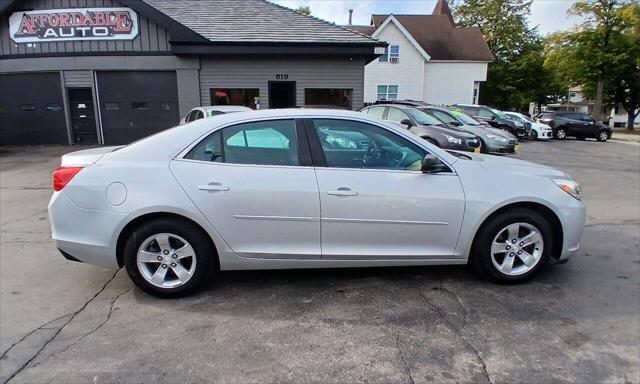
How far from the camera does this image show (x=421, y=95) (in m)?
31.7

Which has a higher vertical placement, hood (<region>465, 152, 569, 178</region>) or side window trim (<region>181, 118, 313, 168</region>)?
side window trim (<region>181, 118, 313, 168</region>)

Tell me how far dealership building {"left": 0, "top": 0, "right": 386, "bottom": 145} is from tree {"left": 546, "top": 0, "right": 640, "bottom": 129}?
2425cm

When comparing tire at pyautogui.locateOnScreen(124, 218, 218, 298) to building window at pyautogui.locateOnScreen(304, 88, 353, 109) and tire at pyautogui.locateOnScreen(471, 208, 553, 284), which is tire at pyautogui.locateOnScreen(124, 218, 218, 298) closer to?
tire at pyautogui.locateOnScreen(471, 208, 553, 284)

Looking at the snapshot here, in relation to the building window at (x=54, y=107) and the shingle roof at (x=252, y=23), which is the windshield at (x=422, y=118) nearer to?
the shingle roof at (x=252, y=23)

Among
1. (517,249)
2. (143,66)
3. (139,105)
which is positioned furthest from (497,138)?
(139,105)

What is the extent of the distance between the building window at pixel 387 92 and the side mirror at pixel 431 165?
1121 inches

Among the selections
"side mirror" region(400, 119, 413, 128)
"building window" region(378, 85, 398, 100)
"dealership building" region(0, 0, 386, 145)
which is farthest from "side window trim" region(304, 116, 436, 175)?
"building window" region(378, 85, 398, 100)

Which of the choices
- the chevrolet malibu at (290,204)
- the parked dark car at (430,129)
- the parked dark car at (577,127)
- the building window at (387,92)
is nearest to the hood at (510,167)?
the chevrolet malibu at (290,204)

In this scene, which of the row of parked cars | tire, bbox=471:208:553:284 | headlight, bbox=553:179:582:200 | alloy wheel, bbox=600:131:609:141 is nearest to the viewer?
tire, bbox=471:208:553:284

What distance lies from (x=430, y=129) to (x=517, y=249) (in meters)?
7.47

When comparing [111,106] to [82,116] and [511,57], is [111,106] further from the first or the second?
[511,57]

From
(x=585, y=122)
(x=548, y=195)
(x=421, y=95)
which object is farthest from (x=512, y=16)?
(x=548, y=195)

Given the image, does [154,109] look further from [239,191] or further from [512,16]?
[512,16]

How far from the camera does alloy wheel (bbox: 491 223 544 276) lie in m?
3.70
